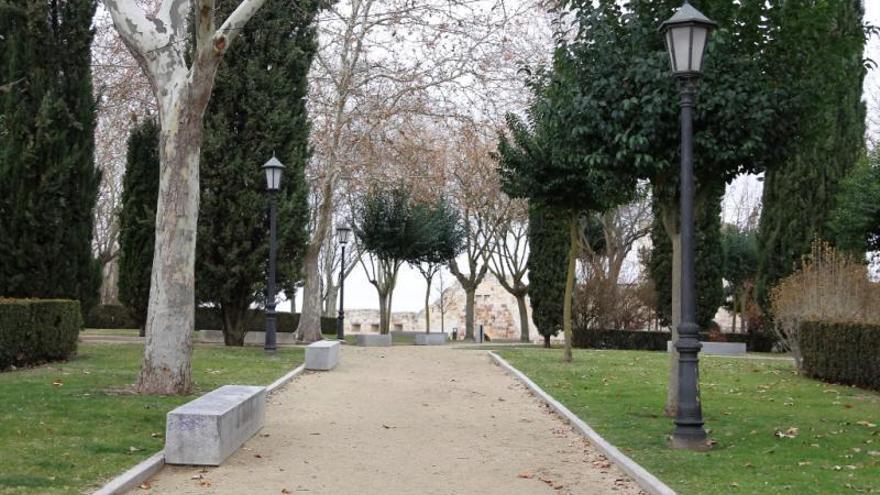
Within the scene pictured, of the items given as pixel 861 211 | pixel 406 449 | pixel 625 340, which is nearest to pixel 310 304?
pixel 625 340

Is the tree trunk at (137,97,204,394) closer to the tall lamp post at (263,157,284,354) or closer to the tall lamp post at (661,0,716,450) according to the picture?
the tall lamp post at (661,0,716,450)

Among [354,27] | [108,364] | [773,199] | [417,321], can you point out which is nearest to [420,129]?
[354,27]

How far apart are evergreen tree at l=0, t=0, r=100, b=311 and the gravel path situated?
6.66 metres

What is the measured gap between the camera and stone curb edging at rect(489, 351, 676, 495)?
7160 millimetres

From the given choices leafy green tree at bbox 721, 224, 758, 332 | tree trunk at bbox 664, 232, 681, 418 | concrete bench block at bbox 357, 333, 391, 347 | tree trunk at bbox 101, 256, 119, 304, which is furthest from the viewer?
tree trunk at bbox 101, 256, 119, 304

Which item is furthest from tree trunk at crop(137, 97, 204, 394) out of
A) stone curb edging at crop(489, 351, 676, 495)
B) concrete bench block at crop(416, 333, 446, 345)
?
concrete bench block at crop(416, 333, 446, 345)

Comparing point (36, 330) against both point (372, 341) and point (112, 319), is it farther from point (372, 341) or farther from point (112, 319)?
point (112, 319)

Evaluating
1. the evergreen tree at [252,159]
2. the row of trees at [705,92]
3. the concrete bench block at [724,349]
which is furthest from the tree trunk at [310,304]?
the row of trees at [705,92]

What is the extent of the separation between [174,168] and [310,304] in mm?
15929

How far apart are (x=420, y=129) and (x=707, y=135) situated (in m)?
19.2

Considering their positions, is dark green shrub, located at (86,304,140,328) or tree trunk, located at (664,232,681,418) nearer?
tree trunk, located at (664,232,681,418)

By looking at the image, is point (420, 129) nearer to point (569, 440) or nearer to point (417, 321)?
point (569, 440)

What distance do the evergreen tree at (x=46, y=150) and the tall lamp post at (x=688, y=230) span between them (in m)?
13.8

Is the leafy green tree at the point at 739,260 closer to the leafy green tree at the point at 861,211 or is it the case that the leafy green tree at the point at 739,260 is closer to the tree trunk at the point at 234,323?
the leafy green tree at the point at 861,211
